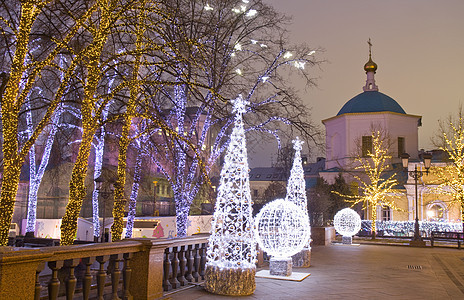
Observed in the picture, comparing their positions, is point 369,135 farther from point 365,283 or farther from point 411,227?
point 365,283

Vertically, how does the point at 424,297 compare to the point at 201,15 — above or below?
below

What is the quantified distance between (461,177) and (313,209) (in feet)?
49.5

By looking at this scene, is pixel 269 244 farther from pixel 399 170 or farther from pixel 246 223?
pixel 399 170

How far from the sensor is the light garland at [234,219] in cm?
854

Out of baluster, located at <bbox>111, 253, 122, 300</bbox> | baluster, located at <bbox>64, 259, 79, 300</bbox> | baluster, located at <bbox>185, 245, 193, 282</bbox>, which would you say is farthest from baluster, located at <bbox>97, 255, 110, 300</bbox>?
baluster, located at <bbox>185, 245, 193, 282</bbox>

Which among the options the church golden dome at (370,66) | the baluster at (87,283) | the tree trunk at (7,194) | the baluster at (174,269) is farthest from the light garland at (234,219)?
the church golden dome at (370,66)

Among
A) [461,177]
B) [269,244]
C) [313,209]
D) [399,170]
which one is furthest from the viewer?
[399,170]

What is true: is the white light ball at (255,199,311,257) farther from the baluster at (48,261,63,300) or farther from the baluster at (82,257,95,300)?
the baluster at (48,261,63,300)

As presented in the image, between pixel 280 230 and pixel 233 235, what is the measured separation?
2.97 metres

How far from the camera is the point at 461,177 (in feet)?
74.6

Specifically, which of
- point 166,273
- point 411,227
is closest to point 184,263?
point 166,273

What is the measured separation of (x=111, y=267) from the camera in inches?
276

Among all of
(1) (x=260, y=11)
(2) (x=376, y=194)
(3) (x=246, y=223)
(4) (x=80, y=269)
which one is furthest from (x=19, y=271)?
(2) (x=376, y=194)

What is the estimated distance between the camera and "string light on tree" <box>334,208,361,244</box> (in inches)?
962
